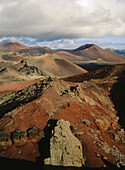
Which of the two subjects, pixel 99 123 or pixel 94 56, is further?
pixel 94 56

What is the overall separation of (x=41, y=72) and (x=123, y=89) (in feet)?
115

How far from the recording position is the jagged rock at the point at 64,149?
8.23 meters

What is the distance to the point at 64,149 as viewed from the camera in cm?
883

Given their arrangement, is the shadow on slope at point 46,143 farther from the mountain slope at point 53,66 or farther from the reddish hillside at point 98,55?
the reddish hillside at point 98,55

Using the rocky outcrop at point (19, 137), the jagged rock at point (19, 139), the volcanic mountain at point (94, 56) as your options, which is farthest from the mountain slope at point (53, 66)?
the volcanic mountain at point (94, 56)

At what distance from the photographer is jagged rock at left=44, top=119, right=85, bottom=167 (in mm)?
8227

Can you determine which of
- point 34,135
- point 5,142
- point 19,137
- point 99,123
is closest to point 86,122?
point 99,123

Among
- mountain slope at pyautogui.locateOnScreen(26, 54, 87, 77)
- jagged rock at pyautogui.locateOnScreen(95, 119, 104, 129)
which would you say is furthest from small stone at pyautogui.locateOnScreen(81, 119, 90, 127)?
mountain slope at pyautogui.locateOnScreen(26, 54, 87, 77)

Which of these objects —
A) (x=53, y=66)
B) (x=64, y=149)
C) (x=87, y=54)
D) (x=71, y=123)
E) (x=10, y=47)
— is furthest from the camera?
(x=10, y=47)

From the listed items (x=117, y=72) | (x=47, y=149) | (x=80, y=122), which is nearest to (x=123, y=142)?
(x=80, y=122)

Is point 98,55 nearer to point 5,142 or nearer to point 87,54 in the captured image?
point 87,54

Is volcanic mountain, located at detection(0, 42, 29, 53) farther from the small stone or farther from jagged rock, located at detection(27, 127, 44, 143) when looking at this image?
jagged rock, located at detection(27, 127, 44, 143)

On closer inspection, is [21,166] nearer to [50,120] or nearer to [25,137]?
[25,137]

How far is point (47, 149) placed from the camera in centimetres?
927
